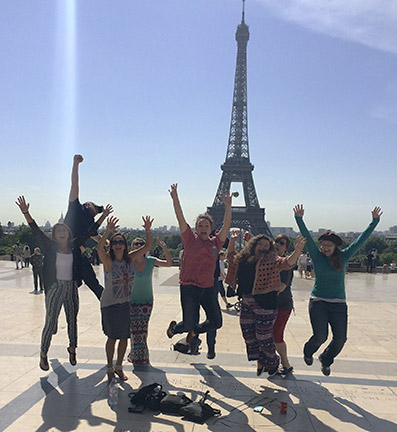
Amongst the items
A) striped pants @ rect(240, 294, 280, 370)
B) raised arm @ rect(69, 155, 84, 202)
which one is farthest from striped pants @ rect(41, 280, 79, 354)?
striped pants @ rect(240, 294, 280, 370)

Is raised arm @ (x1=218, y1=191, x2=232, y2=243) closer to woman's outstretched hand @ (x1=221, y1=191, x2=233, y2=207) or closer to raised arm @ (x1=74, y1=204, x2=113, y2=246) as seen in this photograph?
woman's outstretched hand @ (x1=221, y1=191, x2=233, y2=207)

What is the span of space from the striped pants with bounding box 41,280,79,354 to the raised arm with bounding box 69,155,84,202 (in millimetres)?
1180

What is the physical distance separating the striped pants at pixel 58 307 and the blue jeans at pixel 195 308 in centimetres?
134

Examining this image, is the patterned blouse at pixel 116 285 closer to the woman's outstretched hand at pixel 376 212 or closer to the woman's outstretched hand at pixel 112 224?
the woman's outstretched hand at pixel 112 224

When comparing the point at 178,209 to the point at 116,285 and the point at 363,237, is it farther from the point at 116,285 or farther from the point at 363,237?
the point at 363,237

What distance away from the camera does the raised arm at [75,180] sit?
566 centimetres

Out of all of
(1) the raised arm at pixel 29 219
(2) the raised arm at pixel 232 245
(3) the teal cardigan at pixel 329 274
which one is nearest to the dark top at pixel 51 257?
(1) the raised arm at pixel 29 219

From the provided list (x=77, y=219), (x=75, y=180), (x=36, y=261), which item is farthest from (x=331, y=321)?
(x=36, y=261)

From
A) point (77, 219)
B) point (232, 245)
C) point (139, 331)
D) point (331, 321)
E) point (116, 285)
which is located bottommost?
point (139, 331)

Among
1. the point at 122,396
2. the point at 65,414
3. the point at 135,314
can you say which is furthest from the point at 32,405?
the point at 135,314

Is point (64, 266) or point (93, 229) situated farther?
point (93, 229)

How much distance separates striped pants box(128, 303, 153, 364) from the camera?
551 centimetres

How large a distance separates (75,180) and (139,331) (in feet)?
7.34

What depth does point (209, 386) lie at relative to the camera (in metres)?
4.86
